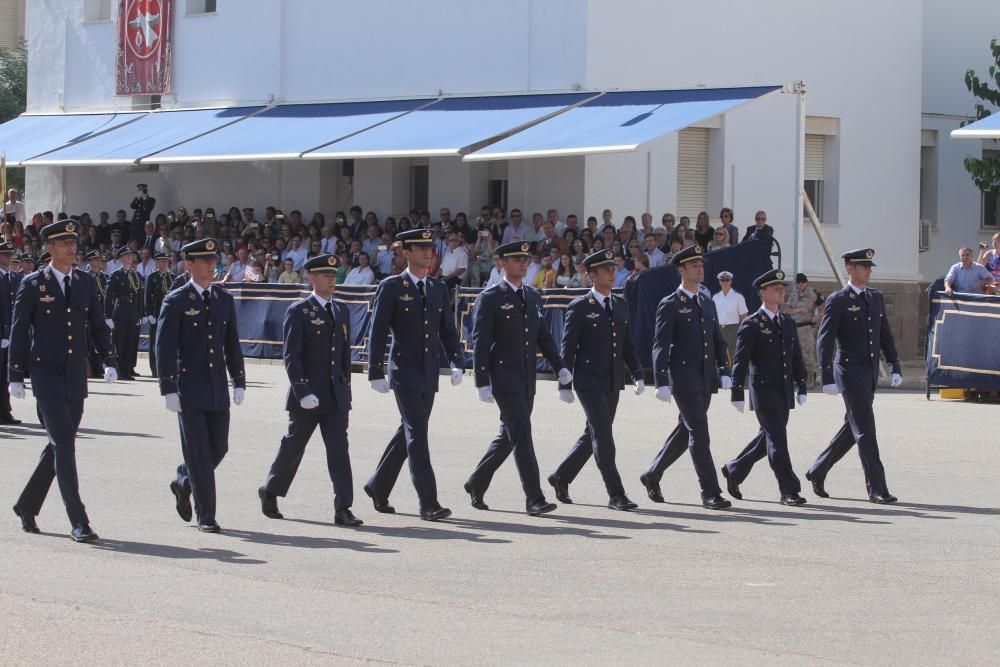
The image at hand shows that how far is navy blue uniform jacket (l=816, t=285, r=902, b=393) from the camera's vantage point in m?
12.6

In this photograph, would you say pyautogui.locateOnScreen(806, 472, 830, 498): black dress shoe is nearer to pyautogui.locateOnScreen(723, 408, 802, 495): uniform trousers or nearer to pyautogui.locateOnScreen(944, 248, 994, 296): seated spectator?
pyautogui.locateOnScreen(723, 408, 802, 495): uniform trousers

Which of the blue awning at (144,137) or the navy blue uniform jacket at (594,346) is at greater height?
the blue awning at (144,137)

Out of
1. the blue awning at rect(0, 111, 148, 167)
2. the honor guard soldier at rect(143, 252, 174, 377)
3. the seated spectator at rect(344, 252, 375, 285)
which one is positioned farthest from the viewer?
the blue awning at rect(0, 111, 148, 167)

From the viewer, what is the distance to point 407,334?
1155 centimetres

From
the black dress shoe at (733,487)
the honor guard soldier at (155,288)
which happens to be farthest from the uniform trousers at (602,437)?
the honor guard soldier at (155,288)

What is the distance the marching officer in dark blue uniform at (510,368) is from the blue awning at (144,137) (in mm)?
22370

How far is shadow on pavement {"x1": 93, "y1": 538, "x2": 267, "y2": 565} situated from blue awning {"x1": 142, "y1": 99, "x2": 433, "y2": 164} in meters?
20.1

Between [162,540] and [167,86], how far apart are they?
2848cm

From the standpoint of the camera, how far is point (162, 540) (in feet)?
33.7

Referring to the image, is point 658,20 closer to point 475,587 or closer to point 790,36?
point 790,36

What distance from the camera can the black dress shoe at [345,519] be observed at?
1102 cm

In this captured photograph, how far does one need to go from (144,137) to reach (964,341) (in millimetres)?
19335

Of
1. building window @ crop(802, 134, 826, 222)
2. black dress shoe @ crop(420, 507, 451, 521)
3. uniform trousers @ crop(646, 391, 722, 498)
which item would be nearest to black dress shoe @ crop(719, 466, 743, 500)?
uniform trousers @ crop(646, 391, 722, 498)

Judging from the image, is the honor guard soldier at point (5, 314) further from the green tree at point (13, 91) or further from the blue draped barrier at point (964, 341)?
the green tree at point (13, 91)
